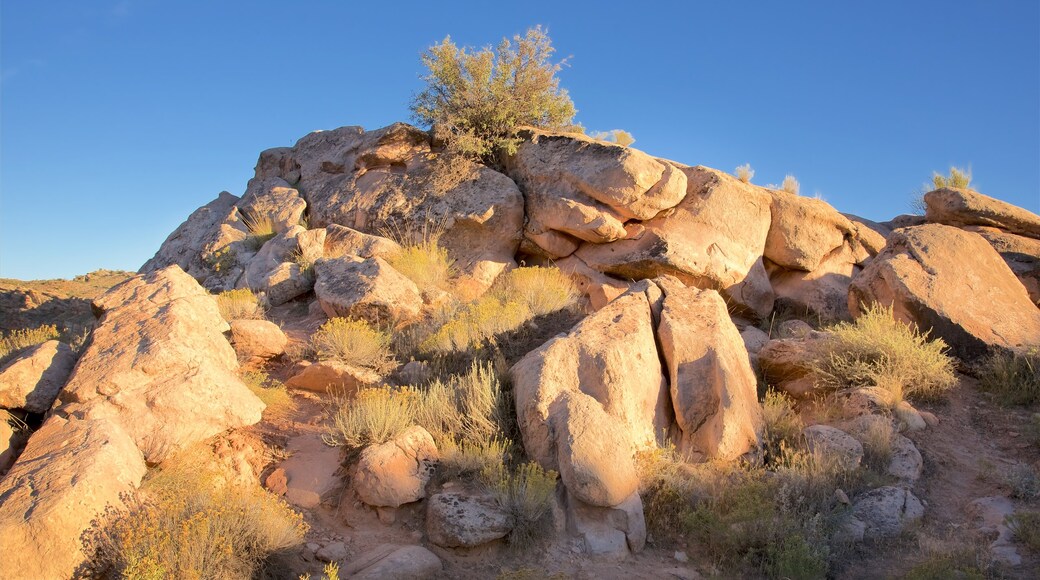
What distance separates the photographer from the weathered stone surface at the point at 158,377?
579 centimetres

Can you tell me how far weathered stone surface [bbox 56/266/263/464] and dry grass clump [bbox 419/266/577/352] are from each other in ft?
7.78

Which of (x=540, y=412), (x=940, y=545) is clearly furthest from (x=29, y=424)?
(x=940, y=545)

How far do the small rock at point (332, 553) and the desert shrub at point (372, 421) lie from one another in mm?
1039

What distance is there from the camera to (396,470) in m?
5.93

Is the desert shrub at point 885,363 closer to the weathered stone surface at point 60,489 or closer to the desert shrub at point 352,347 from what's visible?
the desert shrub at point 352,347

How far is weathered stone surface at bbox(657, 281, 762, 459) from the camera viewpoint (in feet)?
21.8

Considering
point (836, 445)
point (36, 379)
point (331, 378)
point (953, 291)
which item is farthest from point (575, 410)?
point (953, 291)

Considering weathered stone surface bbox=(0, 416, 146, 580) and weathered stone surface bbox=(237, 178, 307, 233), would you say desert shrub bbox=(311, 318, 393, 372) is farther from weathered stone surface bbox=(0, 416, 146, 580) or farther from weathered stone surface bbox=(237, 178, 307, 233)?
weathered stone surface bbox=(237, 178, 307, 233)

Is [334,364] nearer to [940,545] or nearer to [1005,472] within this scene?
[940,545]

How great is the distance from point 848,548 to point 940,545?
0.67 m

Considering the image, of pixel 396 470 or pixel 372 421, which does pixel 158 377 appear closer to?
pixel 372 421

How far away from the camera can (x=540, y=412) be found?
247 inches

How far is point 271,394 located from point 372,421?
158 cm

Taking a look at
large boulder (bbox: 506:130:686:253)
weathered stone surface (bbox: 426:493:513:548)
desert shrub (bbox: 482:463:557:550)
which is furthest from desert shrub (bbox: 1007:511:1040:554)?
large boulder (bbox: 506:130:686:253)
